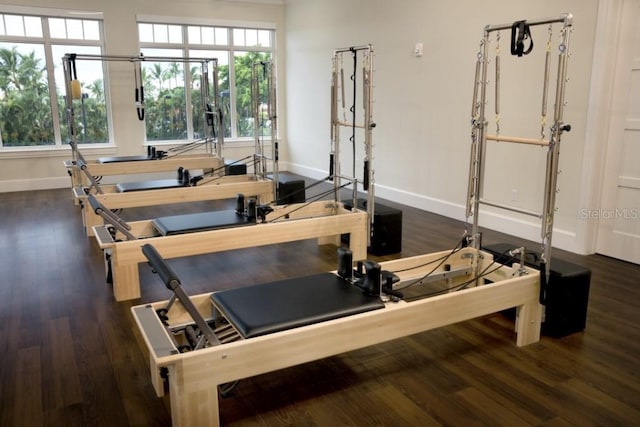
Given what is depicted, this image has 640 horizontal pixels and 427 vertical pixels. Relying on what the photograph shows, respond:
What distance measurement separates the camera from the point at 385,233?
4.29 m

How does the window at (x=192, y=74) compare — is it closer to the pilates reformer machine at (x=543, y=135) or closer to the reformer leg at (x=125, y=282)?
the reformer leg at (x=125, y=282)

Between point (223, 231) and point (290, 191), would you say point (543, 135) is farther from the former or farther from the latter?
point (290, 191)

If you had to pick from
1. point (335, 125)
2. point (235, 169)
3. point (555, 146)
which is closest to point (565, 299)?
point (555, 146)

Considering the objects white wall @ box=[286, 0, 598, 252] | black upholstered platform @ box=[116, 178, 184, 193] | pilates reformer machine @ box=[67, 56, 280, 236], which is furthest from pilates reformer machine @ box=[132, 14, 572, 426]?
black upholstered platform @ box=[116, 178, 184, 193]

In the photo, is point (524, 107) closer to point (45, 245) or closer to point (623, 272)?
point (623, 272)

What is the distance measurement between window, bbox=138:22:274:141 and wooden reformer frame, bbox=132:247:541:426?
5959 mm

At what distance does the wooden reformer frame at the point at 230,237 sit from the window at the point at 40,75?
437cm

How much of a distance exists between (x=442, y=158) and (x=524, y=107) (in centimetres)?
116

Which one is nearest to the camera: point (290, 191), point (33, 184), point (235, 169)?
point (290, 191)

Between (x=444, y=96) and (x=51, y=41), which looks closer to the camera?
(x=444, y=96)

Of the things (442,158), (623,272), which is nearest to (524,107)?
(442,158)

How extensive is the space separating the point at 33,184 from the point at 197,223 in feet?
15.1

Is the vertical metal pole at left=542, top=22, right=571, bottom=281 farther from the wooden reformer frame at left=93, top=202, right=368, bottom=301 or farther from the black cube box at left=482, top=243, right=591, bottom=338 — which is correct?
the wooden reformer frame at left=93, top=202, right=368, bottom=301

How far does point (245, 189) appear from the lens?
5.29 meters
